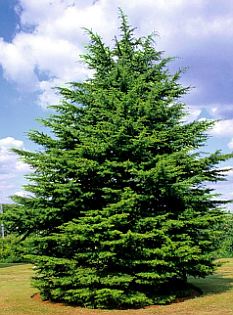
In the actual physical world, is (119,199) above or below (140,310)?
above

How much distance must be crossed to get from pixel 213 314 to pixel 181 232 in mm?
3129

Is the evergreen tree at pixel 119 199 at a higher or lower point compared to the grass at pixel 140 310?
higher

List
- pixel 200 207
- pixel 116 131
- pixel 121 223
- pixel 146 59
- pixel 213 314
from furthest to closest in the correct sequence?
pixel 146 59, pixel 200 207, pixel 116 131, pixel 121 223, pixel 213 314

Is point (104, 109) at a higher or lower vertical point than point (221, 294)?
higher

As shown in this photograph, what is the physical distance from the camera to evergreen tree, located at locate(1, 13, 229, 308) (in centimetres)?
1348

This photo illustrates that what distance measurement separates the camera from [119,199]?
13883 millimetres

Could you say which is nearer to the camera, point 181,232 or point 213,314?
point 213,314

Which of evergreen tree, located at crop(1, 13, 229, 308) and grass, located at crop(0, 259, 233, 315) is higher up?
evergreen tree, located at crop(1, 13, 229, 308)

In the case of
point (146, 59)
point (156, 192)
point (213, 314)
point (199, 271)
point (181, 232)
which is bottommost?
point (213, 314)

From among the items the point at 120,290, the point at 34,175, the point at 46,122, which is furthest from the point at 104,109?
the point at 120,290

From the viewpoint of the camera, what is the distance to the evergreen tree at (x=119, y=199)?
13.5 m

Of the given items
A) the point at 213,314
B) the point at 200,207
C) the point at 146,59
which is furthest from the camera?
the point at 146,59

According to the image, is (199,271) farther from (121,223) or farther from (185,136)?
(185,136)

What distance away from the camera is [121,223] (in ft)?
43.5
